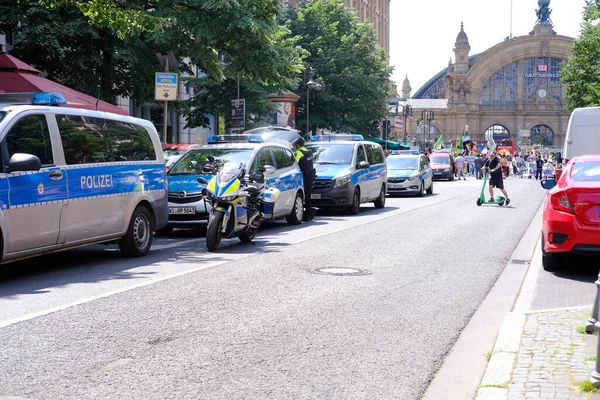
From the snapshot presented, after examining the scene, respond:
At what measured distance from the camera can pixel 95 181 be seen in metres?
10.8

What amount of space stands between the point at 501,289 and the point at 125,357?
5.26 m

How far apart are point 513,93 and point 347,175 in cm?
12226

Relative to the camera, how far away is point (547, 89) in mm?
138000

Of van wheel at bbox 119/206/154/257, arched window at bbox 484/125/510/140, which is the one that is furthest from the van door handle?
arched window at bbox 484/125/510/140

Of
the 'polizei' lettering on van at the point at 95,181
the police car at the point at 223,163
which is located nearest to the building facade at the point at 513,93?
the police car at the point at 223,163

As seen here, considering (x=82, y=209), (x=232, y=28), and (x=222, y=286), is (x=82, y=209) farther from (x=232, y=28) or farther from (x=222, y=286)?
(x=232, y=28)

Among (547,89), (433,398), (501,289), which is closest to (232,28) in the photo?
(501,289)

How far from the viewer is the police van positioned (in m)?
9.26

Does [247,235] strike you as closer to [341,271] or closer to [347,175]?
[341,271]

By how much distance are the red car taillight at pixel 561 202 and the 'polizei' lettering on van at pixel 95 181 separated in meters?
5.57

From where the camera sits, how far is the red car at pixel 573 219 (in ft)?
34.4

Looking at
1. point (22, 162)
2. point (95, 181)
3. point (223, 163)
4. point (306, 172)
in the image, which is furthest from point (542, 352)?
point (306, 172)

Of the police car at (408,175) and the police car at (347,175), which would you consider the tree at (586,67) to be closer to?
the police car at (408,175)

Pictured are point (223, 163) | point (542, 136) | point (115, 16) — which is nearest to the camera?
point (223, 163)
